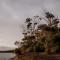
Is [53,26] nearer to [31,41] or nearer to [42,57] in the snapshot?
[31,41]

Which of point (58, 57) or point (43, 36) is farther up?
point (43, 36)

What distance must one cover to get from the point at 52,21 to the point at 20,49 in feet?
11.4

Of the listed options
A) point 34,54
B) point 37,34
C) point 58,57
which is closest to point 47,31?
point 37,34

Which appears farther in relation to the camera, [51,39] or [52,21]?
[52,21]

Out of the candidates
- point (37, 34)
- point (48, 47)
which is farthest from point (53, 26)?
Answer: point (48, 47)

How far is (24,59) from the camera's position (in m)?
16.0

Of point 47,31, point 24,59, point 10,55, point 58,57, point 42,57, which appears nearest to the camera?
point 58,57

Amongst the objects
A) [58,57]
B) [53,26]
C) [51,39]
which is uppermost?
[53,26]

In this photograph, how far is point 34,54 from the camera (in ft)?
47.3

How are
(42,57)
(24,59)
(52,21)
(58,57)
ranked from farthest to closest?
(52,21)
(24,59)
(42,57)
(58,57)

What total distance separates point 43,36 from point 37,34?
1298 mm

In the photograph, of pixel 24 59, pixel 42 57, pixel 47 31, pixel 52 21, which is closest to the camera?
pixel 42 57

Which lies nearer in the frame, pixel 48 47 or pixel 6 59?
pixel 48 47

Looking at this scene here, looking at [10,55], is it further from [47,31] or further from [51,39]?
[51,39]
